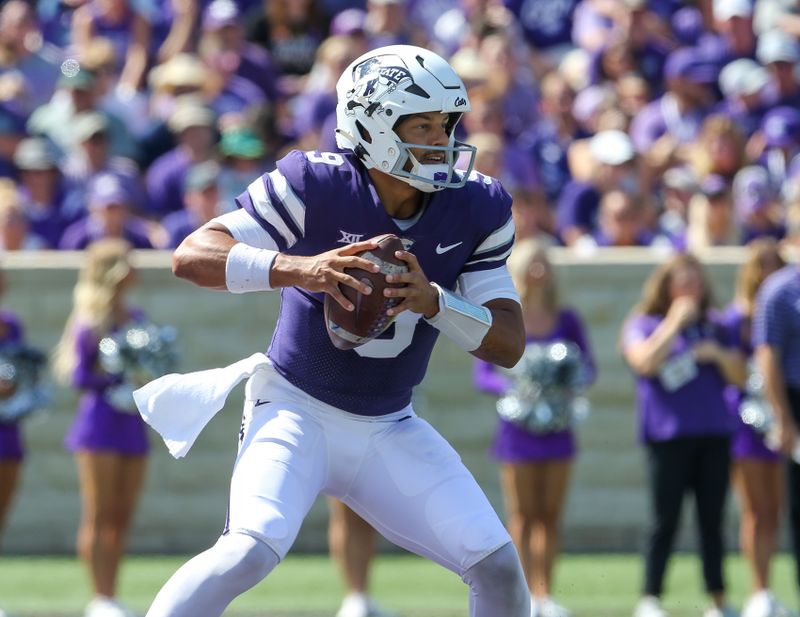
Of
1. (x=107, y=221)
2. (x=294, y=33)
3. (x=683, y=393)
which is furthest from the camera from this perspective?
(x=294, y=33)

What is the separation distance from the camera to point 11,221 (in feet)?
34.1

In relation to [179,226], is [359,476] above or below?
below

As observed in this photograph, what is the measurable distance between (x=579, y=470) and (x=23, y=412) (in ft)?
11.5

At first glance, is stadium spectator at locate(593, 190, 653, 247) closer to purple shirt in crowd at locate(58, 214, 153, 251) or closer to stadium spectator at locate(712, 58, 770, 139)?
stadium spectator at locate(712, 58, 770, 139)

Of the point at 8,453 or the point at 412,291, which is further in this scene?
the point at 8,453

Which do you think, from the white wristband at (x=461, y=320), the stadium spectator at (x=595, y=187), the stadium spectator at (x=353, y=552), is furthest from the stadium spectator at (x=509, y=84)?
the white wristband at (x=461, y=320)

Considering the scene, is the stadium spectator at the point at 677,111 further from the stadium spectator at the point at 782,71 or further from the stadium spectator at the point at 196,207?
the stadium spectator at the point at 196,207

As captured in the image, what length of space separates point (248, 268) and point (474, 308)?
0.69 meters

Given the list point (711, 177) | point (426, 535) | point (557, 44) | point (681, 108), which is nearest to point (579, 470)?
point (711, 177)

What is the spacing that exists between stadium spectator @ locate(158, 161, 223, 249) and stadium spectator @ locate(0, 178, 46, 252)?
882 millimetres

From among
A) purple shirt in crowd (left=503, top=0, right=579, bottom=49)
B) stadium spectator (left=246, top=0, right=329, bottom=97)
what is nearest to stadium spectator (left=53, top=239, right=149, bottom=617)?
stadium spectator (left=246, top=0, right=329, bottom=97)

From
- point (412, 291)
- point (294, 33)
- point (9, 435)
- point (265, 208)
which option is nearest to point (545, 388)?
point (9, 435)

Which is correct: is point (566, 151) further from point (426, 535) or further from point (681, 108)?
point (426, 535)

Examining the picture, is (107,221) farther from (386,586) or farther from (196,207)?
(386,586)
